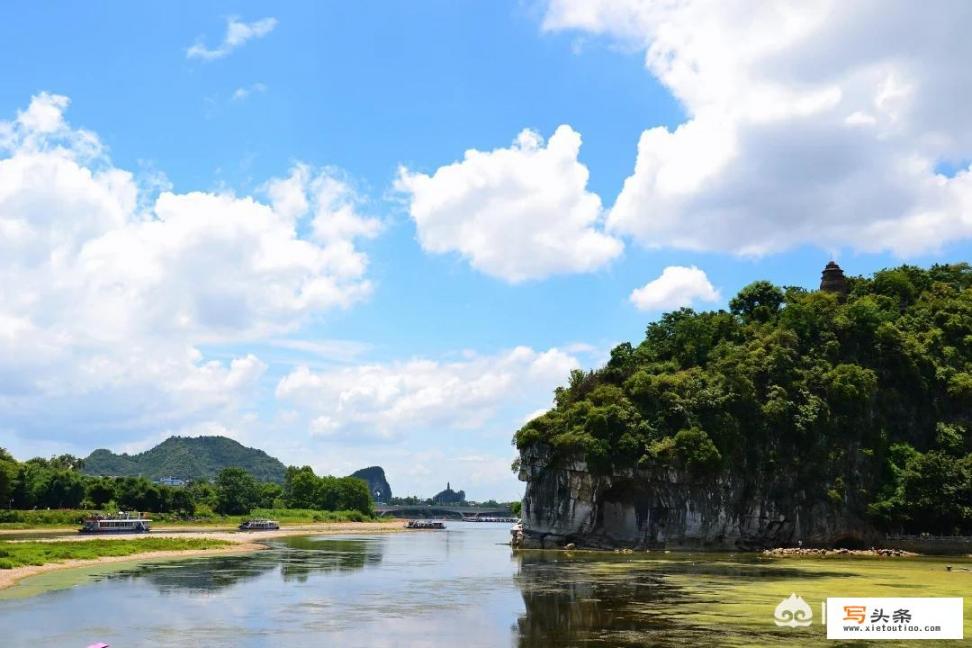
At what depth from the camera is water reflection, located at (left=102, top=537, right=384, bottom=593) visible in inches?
1897

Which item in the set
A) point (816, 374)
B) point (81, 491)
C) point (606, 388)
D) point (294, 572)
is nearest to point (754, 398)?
point (816, 374)

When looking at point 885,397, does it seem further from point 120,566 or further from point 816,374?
point 120,566

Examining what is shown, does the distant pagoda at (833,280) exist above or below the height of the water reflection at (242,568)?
above

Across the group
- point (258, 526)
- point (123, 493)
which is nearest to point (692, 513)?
point (258, 526)

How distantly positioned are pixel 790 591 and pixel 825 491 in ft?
157

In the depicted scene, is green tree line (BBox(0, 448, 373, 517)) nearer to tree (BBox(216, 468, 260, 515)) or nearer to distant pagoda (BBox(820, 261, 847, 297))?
tree (BBox(216, 468, 260, 515))

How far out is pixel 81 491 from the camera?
431 feet

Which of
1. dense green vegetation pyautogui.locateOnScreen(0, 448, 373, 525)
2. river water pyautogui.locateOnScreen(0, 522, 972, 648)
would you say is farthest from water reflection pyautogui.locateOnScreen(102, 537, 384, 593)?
dense green vegetation pyautogui.locateOnScreen(0, 448, 373, 525)

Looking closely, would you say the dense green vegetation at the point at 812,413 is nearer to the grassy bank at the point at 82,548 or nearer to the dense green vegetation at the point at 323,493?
the grassy bank at the point at 82,548
